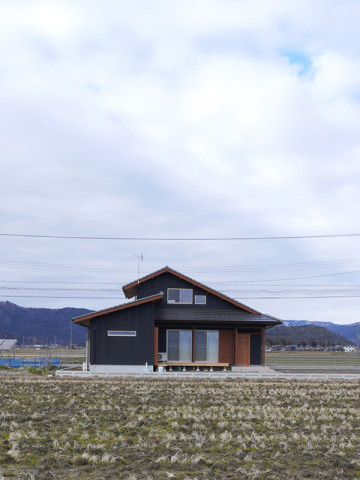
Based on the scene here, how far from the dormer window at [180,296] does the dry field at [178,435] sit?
15.9m

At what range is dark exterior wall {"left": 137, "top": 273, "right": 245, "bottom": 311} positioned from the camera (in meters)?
36.9

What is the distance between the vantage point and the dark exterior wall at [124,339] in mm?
33688

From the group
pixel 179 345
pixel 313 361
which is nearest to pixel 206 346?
pixel 179 345

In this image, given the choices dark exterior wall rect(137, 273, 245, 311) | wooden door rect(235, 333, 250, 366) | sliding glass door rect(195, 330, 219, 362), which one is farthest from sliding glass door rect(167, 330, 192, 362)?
wooden door rect(235, 333, 250, 366)

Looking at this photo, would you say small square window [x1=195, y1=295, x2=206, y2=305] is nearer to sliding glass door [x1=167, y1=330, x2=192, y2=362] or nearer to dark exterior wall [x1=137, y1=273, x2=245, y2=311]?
dark exterior wall [x1=137, y1=273, x2=245, y2=311]

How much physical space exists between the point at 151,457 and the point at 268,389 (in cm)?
1312

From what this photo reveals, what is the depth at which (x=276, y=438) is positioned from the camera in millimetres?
11852

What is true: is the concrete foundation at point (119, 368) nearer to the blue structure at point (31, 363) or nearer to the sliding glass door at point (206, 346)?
the sliding glass door at point (206, 346)

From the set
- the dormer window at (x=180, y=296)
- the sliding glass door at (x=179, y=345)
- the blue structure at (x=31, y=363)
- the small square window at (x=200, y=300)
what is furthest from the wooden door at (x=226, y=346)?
the blue structure at (x=31, y=363)

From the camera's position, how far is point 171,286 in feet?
121

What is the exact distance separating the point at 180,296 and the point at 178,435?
24841 mm

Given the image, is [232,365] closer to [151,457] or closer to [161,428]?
[161,428]

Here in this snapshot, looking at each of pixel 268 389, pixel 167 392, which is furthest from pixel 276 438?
pixel 268 389

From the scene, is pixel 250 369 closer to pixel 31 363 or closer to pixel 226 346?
pixel 226 346
